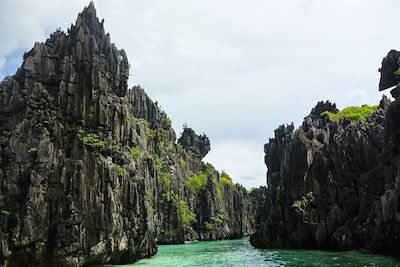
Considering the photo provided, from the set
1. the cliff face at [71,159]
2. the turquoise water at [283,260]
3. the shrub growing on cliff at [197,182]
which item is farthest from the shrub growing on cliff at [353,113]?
the shrub growing on cliff at [197,182]

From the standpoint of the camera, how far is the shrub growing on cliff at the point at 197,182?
368 ft

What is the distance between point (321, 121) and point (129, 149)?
135 feet

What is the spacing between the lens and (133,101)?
99.8 metres

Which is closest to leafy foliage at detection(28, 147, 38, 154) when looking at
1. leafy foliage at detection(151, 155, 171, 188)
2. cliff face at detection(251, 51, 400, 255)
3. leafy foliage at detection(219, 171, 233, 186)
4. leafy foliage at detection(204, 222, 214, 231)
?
cliff face at detection(251, 51, 400, 255)

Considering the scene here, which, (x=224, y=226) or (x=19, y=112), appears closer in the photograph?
(x=19, y=112)

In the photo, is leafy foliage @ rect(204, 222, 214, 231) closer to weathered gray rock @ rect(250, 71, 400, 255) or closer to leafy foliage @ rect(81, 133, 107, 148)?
weathered gray rock @ rect(250, 71, 400, 255)

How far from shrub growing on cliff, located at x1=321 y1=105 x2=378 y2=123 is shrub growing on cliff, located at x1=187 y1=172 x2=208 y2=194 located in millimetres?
48009

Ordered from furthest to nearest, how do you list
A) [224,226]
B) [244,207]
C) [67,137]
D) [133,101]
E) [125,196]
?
[244,207]
[224,226]
[133,101]
[125,196]
[67,137]

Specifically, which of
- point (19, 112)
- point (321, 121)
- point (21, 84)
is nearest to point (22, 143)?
point (19, 112)

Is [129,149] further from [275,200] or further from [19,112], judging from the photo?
[275,200]

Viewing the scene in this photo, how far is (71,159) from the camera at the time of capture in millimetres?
33844

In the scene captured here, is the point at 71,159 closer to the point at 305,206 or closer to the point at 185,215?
the point at 305,206

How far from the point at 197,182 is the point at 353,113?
177 feet

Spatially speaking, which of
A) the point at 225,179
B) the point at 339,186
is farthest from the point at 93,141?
the point at 225,179
